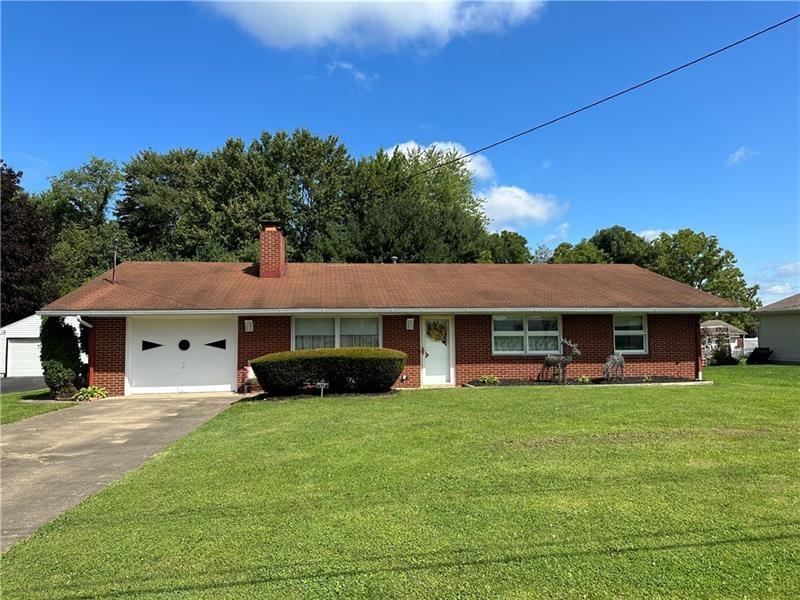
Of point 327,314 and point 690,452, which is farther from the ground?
point 327,314

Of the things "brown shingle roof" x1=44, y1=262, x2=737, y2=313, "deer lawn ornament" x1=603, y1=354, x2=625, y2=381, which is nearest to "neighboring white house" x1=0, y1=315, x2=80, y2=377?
"brown shingle roof" x1=44, y1=262, x2=737, y2=313

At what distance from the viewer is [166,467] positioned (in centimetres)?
648

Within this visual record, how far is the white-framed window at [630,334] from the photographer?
16359 millimetres

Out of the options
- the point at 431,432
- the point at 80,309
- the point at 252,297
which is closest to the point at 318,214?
the point at 252,297

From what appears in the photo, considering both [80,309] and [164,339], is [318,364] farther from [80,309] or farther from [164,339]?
[80,309]

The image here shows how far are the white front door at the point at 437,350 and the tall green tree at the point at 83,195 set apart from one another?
1511 inches

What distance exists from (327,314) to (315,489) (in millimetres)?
9823

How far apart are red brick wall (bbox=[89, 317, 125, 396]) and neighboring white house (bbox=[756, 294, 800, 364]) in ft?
93.3

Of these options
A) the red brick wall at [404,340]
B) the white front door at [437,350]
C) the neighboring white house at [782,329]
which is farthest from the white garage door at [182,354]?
the neighboring white house at [782,329]

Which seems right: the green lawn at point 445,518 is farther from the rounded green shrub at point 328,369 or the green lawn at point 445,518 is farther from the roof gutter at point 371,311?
the roof gutter at point 371,311

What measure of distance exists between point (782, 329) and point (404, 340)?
2199 centimetres

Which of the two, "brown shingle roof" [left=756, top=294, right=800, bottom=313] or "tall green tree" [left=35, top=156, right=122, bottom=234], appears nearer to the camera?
"brown shingle roof" [left=756, top=294, right=800, bottom=313]

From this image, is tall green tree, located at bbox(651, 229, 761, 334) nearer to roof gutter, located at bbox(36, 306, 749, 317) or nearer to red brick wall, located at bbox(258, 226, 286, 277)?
roof gutter, located at bbox(36, 306, 749, 317)

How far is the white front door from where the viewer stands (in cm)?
1560
